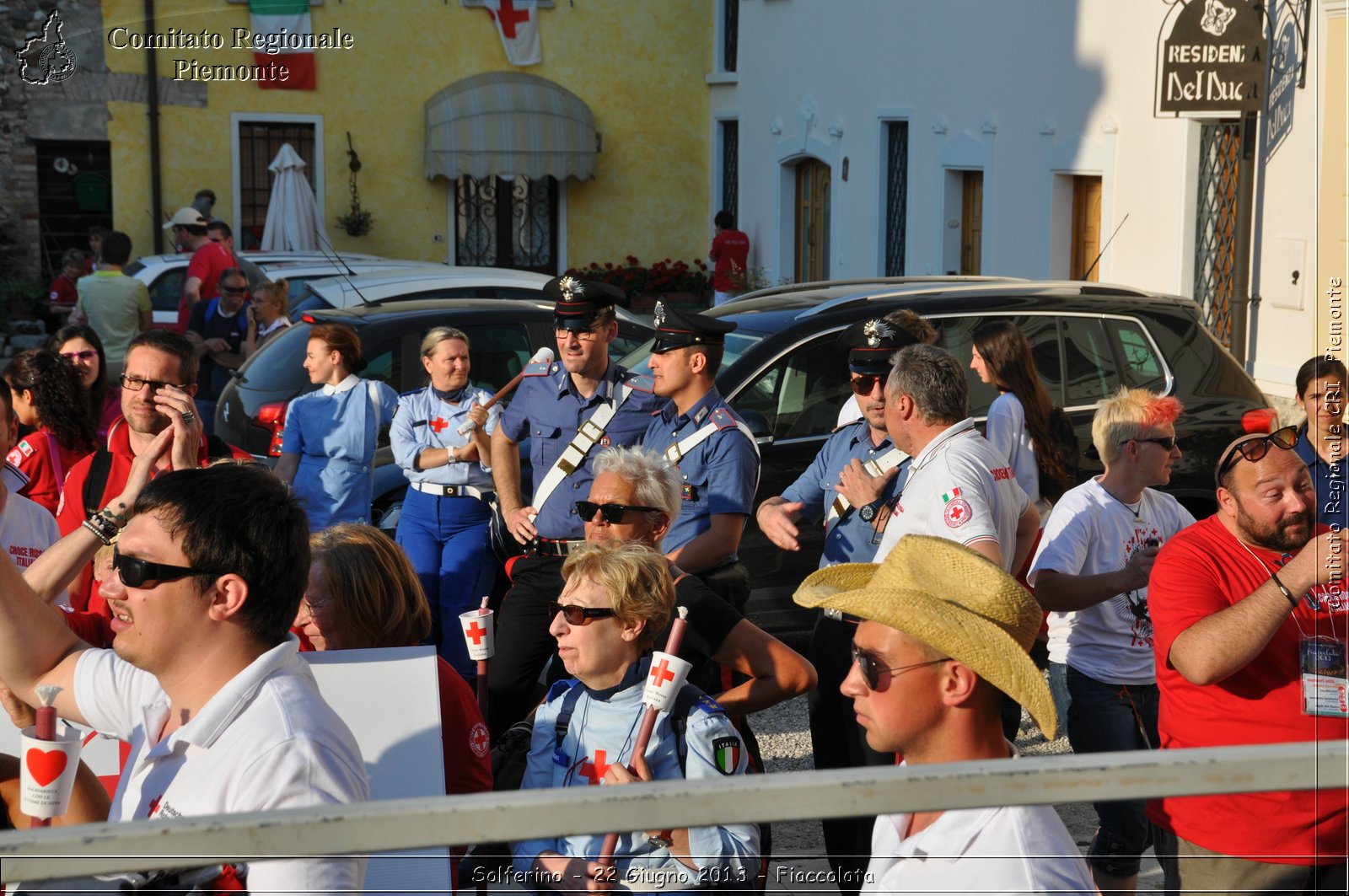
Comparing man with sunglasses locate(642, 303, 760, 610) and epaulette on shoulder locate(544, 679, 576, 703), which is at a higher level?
man with sunglasses locate(642, 303, 760, 610)

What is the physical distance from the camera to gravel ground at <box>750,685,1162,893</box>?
461cm

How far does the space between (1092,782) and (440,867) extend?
1312 millimetres

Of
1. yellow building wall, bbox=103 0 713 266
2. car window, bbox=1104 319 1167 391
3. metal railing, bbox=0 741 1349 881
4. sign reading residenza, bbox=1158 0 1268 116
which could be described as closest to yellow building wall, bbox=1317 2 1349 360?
sign reading residenza, bbox=1158 0 1268 116

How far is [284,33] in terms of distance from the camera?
882 inches

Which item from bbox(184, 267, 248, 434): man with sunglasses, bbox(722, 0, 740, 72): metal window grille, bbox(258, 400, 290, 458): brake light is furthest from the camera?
bbox(722, 0, 740, 72): metal window grille

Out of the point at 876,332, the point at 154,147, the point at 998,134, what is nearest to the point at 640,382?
the point at 876,332

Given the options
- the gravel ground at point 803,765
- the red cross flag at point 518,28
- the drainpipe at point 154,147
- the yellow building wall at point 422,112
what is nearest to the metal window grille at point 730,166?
the yellow building wall at point 422,112

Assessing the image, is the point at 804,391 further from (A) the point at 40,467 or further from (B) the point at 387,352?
(A) the point at 40,467

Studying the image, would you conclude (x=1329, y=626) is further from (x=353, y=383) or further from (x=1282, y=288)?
(x=1282, y=288)

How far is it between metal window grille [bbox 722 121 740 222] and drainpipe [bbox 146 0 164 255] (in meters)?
9.54

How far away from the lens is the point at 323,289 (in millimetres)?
10828

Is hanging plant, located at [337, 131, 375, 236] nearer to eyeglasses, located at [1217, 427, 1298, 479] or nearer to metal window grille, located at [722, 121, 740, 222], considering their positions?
metal window grille, located at [722, 121, 740, 222]

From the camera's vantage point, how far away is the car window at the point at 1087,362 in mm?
7840

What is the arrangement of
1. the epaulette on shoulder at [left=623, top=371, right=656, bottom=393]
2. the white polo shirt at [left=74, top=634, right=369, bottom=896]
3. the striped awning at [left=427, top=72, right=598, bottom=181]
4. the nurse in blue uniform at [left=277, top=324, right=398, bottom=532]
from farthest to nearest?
the striped awning at [left=427, top=72, right=598, bottom=181] → the nurse in blue uniform at [left=277, top=324, right=398, bottom=532] → the epaulette on shoulder at [left=623, top=371, right=656, bottom=393] → the white polo shirt at [left=74, top=634, right=369, bottom=896]
